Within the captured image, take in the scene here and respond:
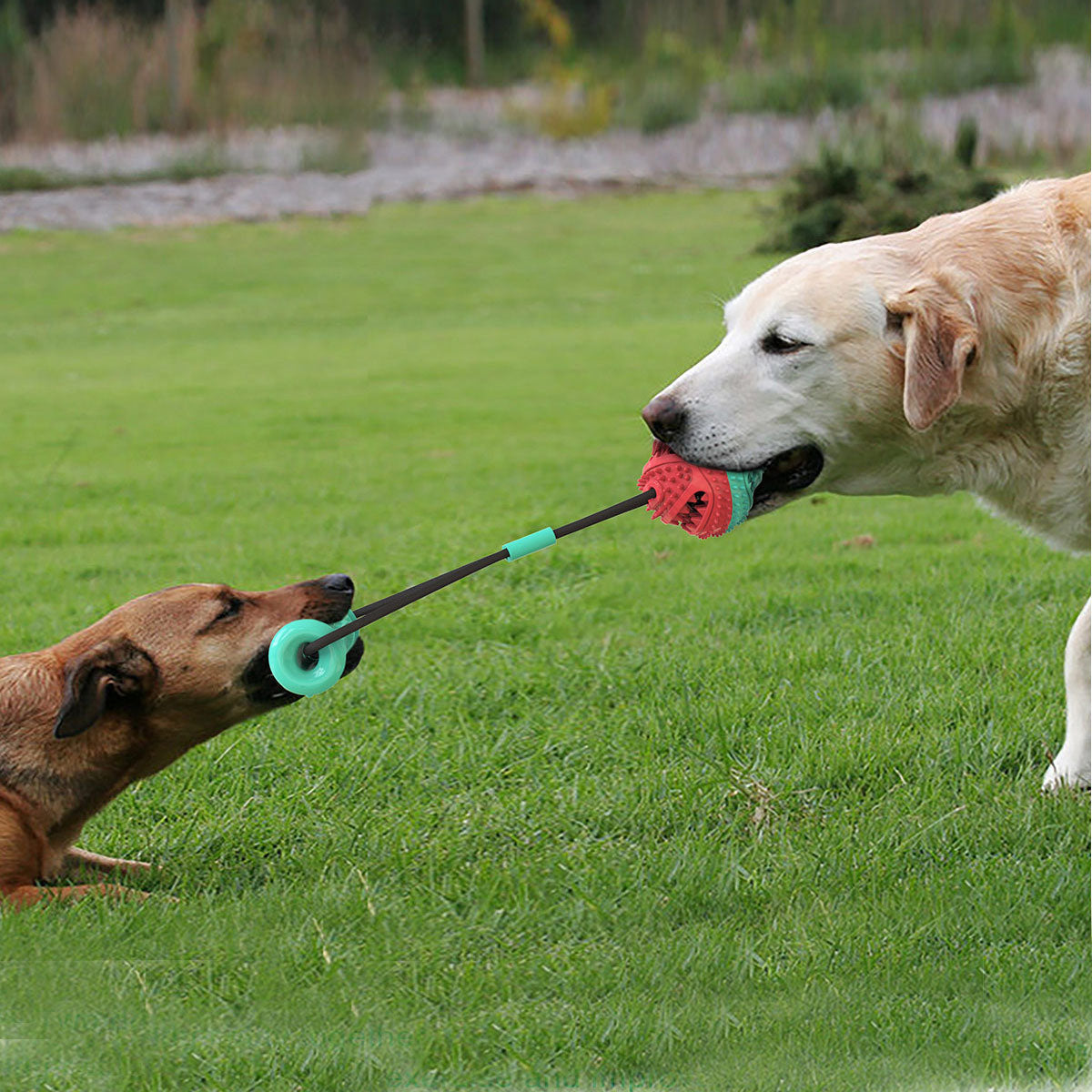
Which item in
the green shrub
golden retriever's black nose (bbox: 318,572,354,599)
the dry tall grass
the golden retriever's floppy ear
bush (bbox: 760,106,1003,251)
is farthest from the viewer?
the green shrub

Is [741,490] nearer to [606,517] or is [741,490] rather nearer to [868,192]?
[606,517]

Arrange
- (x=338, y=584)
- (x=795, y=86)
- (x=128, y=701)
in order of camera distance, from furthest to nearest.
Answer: (x=795, y=86) → (x=338, y=584) → (x=128, y=701)

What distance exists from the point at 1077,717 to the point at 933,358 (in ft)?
4.81

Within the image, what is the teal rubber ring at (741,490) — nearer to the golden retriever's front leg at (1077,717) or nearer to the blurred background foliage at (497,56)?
the golden retriever's front leg at (1077,717)

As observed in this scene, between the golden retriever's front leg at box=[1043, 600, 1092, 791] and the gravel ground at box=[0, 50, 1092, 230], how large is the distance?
27.0 metres

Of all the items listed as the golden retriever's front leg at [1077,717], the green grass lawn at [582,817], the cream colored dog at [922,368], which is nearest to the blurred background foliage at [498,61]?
the green grass lawn at [582,817]

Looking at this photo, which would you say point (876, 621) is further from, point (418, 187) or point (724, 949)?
point (418, 187)

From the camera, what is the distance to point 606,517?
15.0 ft

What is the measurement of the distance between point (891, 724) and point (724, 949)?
5.88 feet

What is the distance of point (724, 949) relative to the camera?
3.90 m

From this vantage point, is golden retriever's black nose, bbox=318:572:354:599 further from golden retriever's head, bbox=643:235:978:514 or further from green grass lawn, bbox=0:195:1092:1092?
Answer: golden retriever's head, bbox=643:235:978:514

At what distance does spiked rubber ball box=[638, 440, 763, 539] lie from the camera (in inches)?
182

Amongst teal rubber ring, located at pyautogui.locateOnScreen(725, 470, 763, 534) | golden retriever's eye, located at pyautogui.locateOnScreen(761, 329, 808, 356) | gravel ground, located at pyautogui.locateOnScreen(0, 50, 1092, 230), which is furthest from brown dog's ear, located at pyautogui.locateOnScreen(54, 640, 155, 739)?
gravel ground, located at pyautogui.locateOnScreen(0, 50, 1092, 230)

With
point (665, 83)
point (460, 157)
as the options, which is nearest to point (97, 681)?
point (665, 83)
